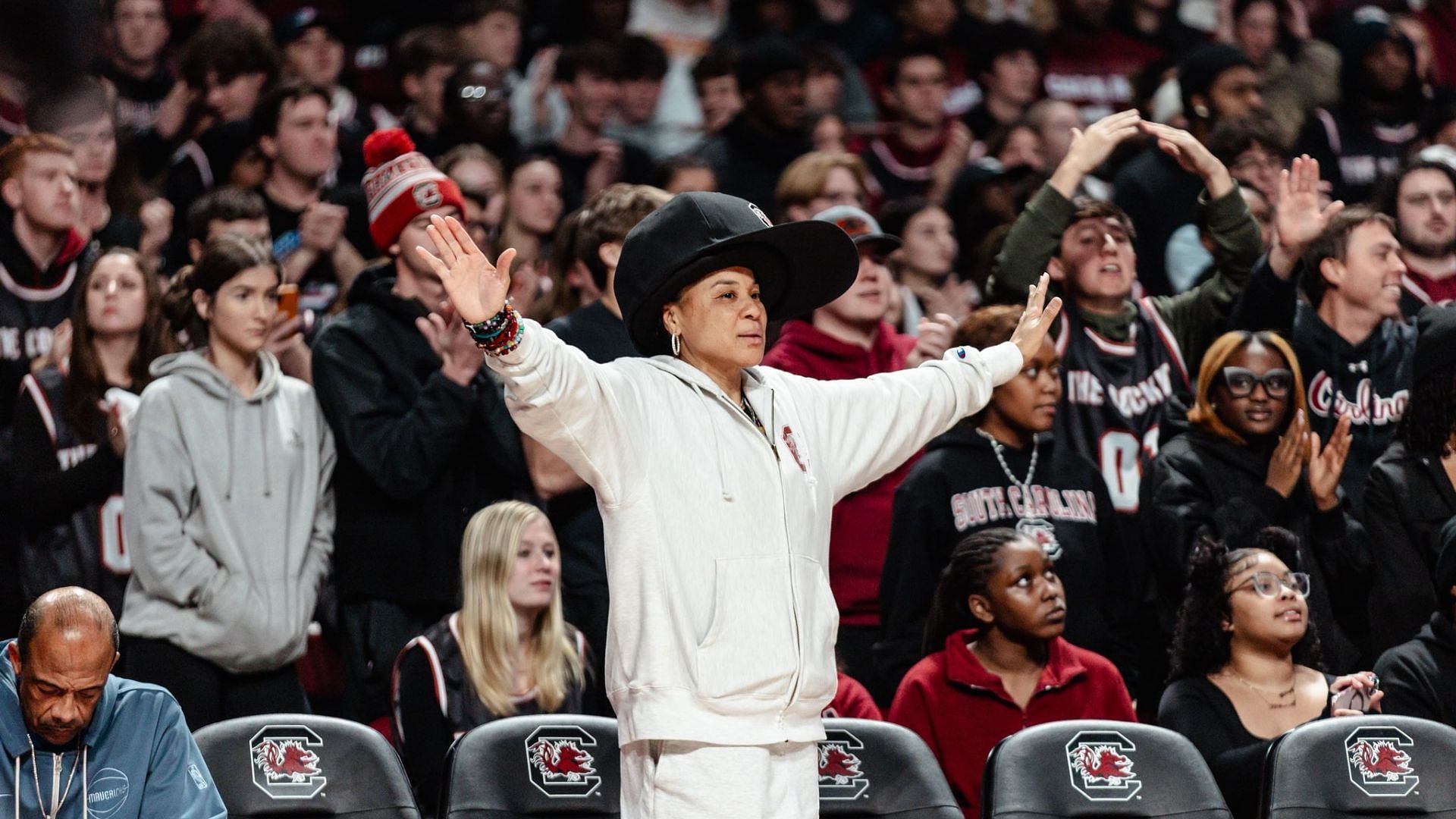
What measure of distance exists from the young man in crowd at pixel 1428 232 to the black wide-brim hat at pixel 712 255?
404cm

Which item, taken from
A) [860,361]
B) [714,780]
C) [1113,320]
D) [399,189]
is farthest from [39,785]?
[1113,320]

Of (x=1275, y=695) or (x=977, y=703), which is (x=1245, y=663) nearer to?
(x=1275, y=695)

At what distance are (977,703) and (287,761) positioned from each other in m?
1.84

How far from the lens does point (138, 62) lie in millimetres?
8445

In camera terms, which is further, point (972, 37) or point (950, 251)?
point (972, 37)

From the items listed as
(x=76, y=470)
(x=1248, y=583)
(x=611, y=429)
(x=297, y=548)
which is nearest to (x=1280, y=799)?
(x=1248, y=583)

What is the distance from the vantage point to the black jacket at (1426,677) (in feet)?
17.5

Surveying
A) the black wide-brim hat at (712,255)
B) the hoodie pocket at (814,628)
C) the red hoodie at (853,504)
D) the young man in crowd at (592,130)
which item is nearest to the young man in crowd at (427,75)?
the young man in crowd at (592,130)

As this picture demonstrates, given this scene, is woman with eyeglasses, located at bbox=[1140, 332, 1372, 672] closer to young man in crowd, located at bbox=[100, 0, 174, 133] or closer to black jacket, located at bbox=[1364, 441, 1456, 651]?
black jacket, located at bbox=[1364, 441, 1456, 651]

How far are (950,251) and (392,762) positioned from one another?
4004 millimetres

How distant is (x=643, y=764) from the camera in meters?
3.80

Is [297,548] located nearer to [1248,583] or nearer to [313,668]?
[313,668]

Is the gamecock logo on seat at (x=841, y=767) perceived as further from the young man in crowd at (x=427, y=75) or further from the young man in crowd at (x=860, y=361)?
the young man in crowd at (x=427, y=75)

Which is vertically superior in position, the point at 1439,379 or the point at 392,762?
the point at 1439,379
